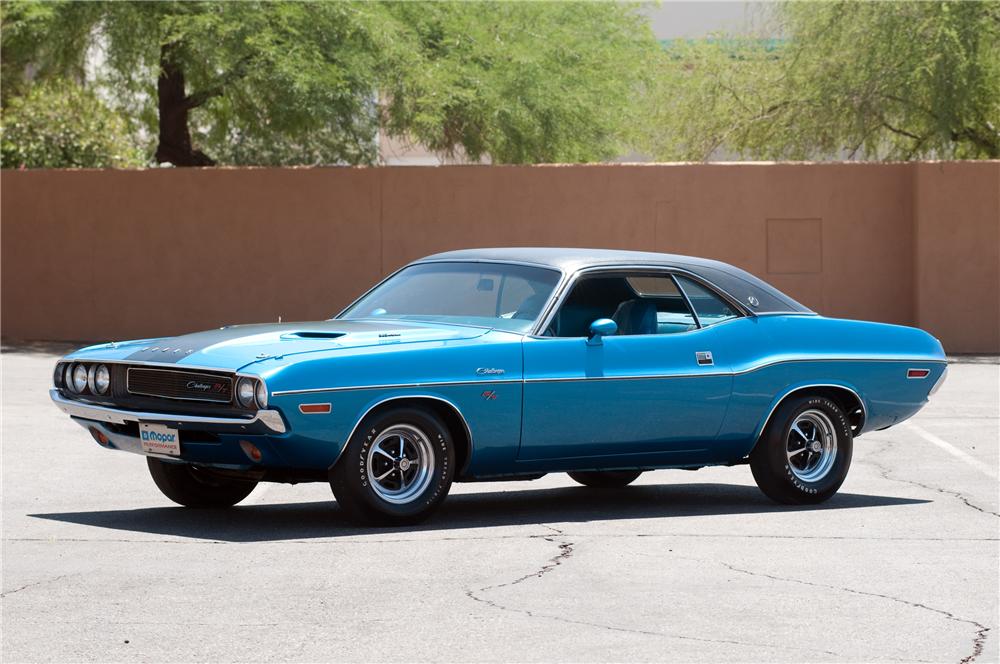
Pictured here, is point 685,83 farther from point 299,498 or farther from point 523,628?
point 523,628

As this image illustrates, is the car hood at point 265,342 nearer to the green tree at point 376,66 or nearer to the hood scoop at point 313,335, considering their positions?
the hood scoop at point 313,335

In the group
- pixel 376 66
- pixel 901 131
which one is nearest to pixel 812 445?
pixel 376 66

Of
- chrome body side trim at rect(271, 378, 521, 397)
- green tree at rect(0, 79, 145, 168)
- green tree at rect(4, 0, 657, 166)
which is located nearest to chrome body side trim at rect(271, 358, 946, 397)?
chrome body side trim at rect(271, 378, 521, 397)

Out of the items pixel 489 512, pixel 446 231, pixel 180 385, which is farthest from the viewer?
pixel 446 231

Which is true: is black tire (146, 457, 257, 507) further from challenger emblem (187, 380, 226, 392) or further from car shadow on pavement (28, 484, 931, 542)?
challenger emblem (187, 380, 226, 392)

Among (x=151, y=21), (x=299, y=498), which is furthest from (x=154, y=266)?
(x=299, y=498)

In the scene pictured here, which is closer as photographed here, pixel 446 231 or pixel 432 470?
pixel 432 470

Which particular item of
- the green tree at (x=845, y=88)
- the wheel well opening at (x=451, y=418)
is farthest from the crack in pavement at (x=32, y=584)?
the green tree at (x=845, y=88)

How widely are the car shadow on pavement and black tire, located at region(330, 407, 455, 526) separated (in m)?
0.10

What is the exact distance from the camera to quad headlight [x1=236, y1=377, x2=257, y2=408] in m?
8.02

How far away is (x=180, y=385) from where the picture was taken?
8.33 meters

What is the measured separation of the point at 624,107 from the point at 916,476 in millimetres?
14249

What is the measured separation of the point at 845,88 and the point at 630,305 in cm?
1608

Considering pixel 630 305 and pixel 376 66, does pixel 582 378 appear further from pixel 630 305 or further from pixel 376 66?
→ pixel 376 66
